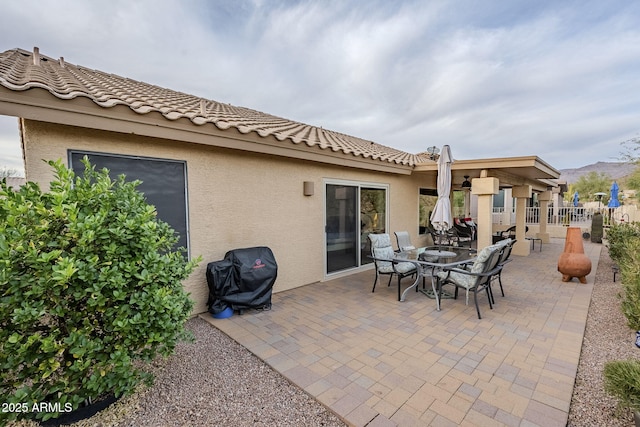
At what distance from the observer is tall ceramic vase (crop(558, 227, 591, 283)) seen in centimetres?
605

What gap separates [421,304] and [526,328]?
1.51 metres

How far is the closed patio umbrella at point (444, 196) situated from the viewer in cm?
662

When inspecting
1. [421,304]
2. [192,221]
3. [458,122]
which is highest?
[458,122]

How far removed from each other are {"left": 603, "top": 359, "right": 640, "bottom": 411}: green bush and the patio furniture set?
7.26 feet

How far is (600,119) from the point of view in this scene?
53.0 ft

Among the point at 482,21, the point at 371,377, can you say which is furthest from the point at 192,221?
the point at 482,21

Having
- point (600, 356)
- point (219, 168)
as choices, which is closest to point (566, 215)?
point (600, 356)

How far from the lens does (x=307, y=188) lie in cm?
608

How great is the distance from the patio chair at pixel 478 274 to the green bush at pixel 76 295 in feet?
13.7

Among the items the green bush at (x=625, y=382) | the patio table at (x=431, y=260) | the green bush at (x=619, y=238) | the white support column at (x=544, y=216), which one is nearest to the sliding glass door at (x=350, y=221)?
the patio table at (x=431, y=260)

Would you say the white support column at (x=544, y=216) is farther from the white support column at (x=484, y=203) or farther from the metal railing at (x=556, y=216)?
the white support column at (x=484, y=203)

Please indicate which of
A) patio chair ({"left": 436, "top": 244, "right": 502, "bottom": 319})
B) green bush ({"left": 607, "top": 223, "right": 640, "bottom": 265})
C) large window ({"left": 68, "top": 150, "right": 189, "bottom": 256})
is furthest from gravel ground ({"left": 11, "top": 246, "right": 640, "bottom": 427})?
green bush ({"left": 607, "top": 223, "right": 640, "bottom": 265})

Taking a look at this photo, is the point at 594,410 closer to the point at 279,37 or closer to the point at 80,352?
the point at 80,352

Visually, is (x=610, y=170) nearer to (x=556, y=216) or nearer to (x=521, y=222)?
(x=556, y=216)
